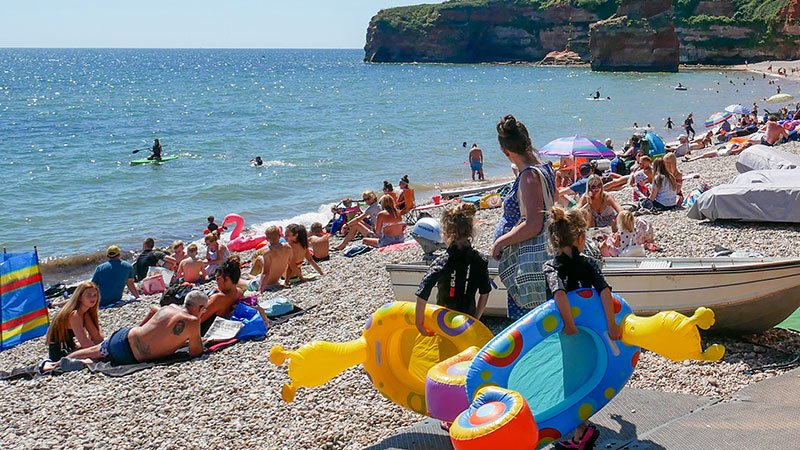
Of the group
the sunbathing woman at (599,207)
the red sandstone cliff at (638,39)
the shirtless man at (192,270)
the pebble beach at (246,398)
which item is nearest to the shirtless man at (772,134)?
the sunbathing woman at (599,207)

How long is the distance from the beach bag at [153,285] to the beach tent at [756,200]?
792 centimetres

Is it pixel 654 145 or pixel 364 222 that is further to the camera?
pixel 654 145

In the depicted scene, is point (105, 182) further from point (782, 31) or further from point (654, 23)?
point (782, 31)

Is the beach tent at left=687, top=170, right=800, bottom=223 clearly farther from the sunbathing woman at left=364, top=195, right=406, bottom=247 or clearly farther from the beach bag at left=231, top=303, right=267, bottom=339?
the beach bag at left=231, top=303, right=267, bottom=339

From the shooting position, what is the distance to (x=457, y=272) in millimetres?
4387

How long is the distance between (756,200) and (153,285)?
341 inches

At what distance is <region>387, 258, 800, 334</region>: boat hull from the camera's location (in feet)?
18.2

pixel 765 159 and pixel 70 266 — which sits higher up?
pixel 765 159

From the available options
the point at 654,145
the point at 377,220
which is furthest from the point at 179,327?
the point at 654,145

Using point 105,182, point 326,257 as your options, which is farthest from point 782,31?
point 326,257

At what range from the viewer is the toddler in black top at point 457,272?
170 inches

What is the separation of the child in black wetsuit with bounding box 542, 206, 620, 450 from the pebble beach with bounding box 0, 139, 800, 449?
3.65 ft

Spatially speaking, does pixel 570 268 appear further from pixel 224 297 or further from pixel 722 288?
pixel 224 297

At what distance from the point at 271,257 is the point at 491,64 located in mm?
107352
